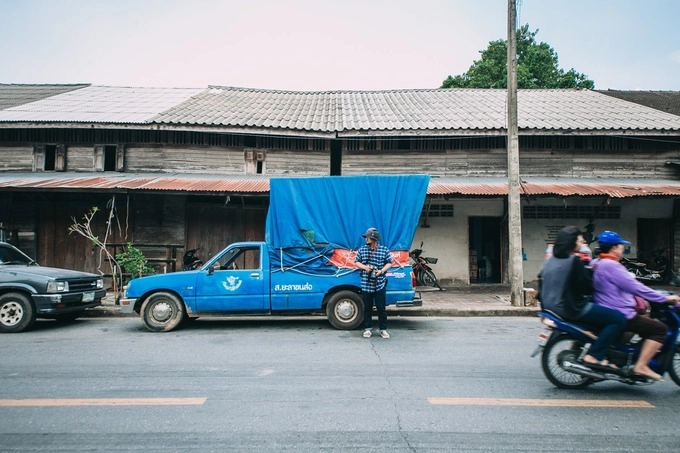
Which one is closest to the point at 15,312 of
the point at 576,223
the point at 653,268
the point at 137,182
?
the point at 137,182

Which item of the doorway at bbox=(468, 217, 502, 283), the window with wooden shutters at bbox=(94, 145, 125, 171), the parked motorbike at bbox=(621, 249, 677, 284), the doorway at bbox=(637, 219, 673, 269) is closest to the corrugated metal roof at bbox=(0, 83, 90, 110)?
the window with wooden shutters at bbox=(94, 145, 125, 171)

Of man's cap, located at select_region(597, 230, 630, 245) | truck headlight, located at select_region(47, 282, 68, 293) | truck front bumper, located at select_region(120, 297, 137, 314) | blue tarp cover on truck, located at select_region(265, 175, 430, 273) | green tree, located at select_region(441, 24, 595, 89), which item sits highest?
green tree, located at select_region(441, 24, 595, 89)

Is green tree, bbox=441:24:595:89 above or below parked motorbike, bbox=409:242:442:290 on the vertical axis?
above

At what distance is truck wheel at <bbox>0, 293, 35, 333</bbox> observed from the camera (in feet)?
25.6

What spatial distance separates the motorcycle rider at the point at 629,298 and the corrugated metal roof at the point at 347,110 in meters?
9.26

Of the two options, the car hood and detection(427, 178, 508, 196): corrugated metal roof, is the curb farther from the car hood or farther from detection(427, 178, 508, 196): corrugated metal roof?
detection(427, 178, 508, 196): corrugated metal roof

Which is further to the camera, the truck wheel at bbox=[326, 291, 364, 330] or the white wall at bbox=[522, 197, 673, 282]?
the white wall at bbox=[522, 197, 673, 282]

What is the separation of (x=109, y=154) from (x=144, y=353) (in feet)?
31.7

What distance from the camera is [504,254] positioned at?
1395 centimetres

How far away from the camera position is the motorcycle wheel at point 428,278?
1266 centimetres

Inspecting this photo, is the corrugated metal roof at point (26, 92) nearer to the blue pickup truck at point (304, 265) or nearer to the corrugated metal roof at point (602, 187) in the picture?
the blue pickup truck at point (304, 265)

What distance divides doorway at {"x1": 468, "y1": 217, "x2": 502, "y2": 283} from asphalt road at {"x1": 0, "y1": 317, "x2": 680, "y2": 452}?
7966mm

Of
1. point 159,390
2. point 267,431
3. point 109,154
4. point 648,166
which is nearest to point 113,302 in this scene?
point 109,154

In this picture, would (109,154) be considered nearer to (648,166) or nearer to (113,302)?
(113,302)
